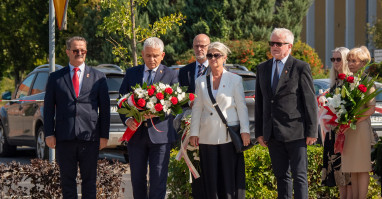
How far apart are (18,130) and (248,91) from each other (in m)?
5.28

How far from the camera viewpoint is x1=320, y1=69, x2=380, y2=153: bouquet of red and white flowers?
834 cm

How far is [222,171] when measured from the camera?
25.6ft

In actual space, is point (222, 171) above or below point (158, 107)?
below

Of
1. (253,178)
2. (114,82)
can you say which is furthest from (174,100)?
(114,82)

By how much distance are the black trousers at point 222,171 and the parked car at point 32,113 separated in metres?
5.90

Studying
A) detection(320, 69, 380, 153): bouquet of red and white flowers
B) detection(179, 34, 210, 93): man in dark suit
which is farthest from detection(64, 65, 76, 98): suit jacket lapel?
detection(320, 69, 380, 153): bouquet of red and white flowers

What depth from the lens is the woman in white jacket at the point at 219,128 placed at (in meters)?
7.68

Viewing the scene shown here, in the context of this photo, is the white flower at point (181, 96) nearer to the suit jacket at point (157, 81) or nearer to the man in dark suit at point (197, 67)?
the suit jacket at point (157, 81)

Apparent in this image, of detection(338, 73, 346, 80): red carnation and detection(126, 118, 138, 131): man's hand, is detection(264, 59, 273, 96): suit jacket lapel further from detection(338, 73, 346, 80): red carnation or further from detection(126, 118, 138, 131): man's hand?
detection(126, 118, 138, 131): man's hand

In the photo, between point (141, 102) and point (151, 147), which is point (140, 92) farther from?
point (151, 147)

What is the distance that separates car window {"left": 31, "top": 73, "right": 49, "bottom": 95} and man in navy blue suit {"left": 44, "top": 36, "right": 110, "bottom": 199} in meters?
7.41

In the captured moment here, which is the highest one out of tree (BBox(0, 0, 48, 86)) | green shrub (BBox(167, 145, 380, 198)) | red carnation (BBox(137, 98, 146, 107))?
tree (BBox(0, 0, 48, 86))

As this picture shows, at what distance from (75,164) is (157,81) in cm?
117

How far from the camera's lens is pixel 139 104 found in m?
7.41
